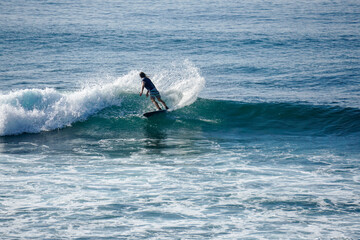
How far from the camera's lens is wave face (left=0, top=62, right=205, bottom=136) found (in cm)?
1595

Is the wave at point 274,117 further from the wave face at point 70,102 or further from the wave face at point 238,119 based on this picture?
the wave face at point 70,102

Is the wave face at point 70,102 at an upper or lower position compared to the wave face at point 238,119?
upper

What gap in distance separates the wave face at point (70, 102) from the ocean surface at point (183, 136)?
0.17ft

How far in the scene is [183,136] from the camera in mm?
15125

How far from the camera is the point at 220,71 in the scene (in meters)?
23.9

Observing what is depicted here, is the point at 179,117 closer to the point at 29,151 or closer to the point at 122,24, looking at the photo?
the point at 29,151

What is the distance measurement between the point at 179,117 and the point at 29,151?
5830mm

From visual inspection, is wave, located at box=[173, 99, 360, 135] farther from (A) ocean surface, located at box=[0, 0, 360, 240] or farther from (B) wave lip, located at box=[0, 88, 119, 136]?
(B) wave lip, located at box=[0, 88, 119, 136]

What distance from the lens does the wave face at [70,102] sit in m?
16.0

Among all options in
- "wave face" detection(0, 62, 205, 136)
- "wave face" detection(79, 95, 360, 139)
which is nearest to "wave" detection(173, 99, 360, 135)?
"wave face" detection(79, 95, 360, 139)

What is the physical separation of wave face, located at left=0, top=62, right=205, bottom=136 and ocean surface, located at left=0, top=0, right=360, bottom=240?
52 mm

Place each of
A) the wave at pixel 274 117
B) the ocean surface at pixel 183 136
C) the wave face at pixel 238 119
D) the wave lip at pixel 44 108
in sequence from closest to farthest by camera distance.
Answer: the ocean surface at pixel 183 136, the wave face at pixel 238 119, the wave at pixel 274 117, the wave lip at pixel 44 108

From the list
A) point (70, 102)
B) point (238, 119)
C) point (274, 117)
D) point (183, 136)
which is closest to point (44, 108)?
point (70, 102)

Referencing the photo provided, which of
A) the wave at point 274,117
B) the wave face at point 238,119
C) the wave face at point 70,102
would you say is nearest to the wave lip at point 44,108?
the wave face at point 70,102
